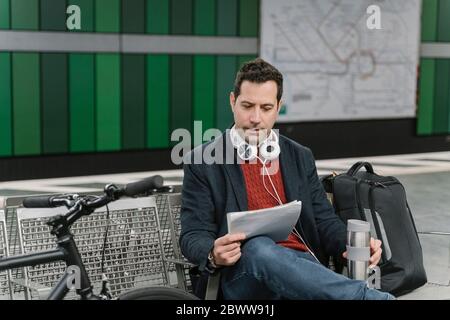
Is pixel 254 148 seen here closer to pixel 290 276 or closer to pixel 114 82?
pixel 290 276

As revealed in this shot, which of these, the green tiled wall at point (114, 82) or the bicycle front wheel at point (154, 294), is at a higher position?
the green tiled wall at point (114, 82)

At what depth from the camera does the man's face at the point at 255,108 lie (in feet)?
10.2

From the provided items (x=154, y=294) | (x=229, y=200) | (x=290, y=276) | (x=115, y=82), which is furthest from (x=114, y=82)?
(x=154, y=294)

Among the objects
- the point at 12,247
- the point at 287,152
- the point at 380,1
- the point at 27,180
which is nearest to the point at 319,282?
the point at 287,152

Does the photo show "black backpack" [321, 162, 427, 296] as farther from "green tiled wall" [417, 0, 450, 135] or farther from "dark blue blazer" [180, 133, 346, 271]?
"green tiled wall" [417, 0, 450, 135]

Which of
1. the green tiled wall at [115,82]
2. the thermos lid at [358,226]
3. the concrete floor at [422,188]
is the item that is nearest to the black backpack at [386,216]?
the concrete floor at [422,188]

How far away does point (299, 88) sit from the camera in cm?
1074

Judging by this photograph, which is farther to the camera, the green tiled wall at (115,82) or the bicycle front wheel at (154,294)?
the green tiled wall at (115,82)

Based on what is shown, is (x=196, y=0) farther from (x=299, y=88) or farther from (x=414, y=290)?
(x=414, y=290)

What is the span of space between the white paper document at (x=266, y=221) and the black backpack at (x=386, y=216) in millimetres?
976

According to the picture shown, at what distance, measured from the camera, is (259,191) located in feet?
10.3

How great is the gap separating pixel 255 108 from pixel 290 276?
0.76 m

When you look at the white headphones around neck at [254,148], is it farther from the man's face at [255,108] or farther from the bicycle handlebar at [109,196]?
the bicycle handlebar at [109,196]

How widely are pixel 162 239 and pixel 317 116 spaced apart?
7677mm
